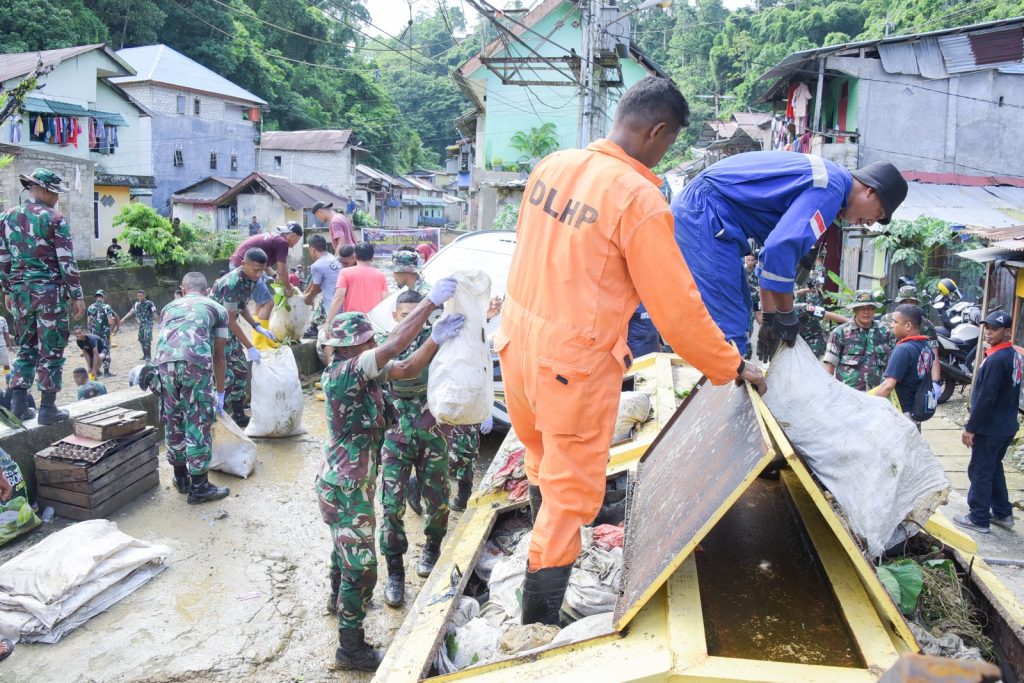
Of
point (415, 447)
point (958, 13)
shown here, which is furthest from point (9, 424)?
point (958, 13)

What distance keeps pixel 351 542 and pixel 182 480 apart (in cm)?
254

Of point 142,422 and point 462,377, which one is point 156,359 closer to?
point 142,422

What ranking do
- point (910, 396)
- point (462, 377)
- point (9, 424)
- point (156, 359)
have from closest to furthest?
point (462, 377) → point (9, 424) → point (156, 359) → point (910, 396)

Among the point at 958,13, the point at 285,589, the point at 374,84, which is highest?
the point at 374,84

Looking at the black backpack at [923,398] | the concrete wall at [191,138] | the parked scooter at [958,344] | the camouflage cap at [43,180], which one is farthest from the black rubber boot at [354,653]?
the concrete wall at [191,138]

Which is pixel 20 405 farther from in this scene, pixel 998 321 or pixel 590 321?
pixel 998 321

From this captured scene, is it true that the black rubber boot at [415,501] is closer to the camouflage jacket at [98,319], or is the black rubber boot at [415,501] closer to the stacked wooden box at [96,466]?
the stacked wooden box at [96,466]

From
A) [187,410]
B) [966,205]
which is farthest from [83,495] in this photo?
[966,205]

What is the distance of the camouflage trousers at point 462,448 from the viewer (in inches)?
191

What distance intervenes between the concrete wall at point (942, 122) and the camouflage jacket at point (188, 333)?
16.2 meters

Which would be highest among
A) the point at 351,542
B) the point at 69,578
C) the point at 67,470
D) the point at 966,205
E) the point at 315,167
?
the point at 315,167

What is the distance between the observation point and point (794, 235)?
2.97m

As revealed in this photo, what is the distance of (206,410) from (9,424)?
3.96ft

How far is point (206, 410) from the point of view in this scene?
520 centimetres
